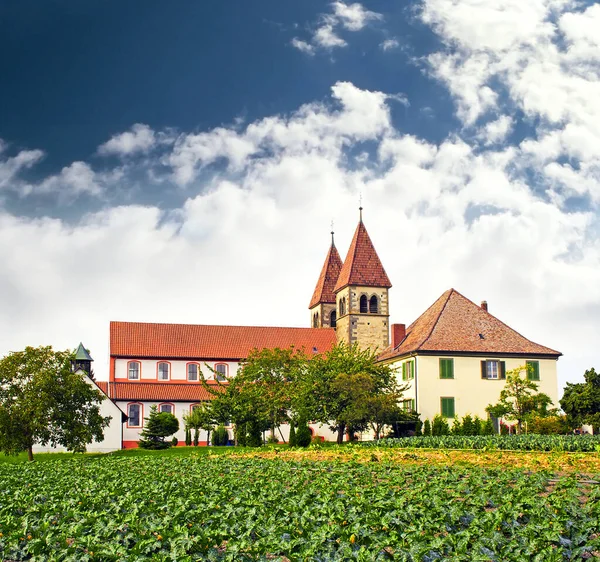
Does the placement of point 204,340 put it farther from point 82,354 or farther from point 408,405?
point 408,405

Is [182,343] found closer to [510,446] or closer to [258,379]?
[258,379]

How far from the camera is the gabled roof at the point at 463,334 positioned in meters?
52.2

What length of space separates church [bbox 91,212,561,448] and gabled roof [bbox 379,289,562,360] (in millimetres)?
71

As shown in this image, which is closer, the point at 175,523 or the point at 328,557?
the point at 328,557

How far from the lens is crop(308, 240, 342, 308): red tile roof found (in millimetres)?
74812

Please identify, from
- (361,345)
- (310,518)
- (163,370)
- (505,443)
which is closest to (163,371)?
(163,370)

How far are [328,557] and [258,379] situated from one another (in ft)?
138

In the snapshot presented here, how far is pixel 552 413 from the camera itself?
4975 cm

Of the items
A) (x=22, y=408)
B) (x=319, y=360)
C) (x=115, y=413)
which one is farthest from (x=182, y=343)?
(x=22, y=408)

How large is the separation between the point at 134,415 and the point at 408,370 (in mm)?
21829

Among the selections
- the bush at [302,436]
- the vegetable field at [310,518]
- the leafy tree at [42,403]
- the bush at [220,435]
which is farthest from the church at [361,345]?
the vegetable field at [310,518]

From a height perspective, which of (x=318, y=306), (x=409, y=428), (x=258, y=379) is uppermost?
(x=318, y=306)

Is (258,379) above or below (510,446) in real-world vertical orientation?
above

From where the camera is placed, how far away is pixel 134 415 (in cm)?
6009
